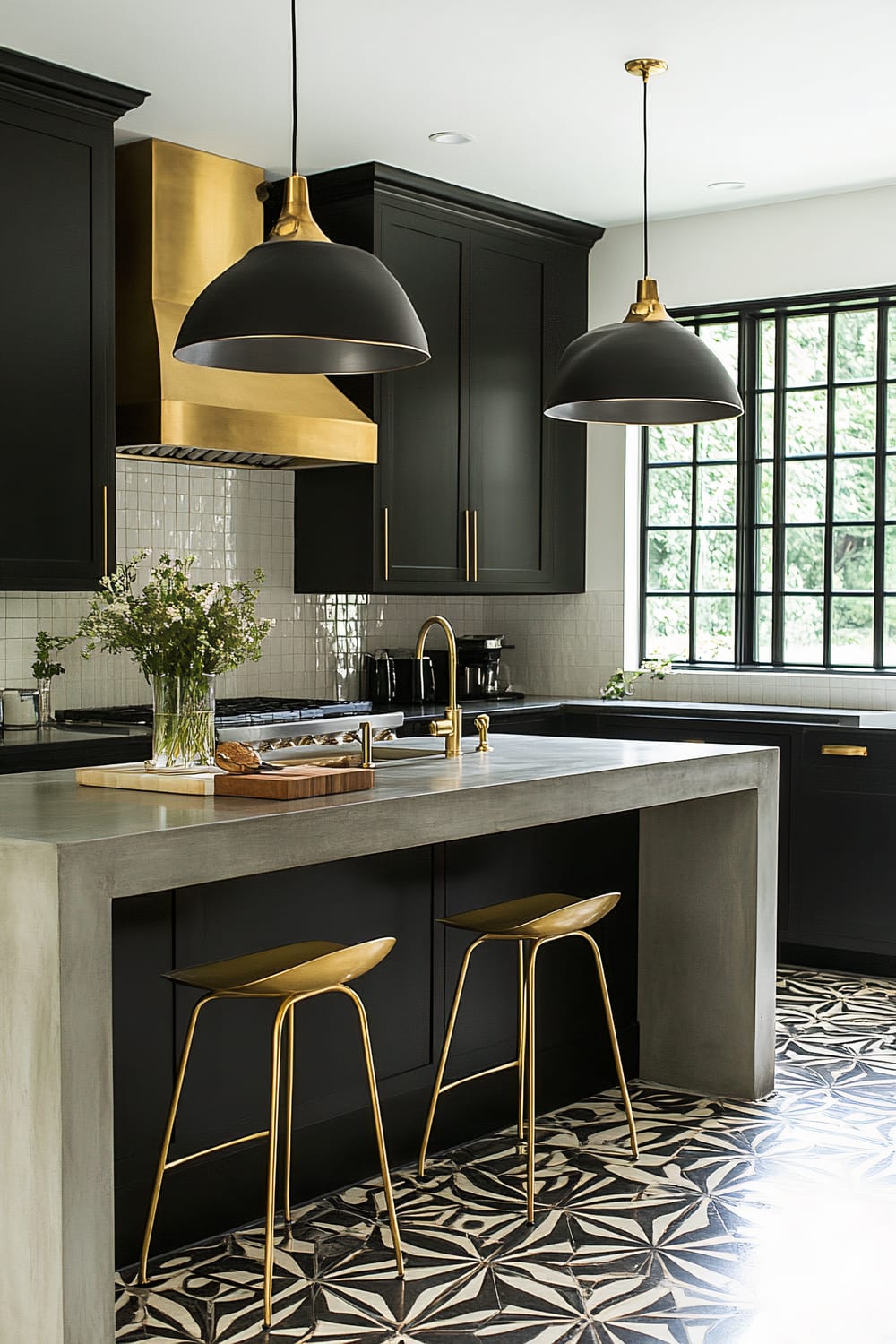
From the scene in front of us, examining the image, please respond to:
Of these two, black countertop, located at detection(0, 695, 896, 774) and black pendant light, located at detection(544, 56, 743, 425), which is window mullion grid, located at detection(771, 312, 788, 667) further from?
black pendant light, located at detection(544, 56, 743, 425)

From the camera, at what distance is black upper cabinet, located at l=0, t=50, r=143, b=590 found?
4695mm

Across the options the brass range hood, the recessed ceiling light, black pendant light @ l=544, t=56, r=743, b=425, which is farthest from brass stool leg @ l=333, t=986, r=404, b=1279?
the recessed ceiling light

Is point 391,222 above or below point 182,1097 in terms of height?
above

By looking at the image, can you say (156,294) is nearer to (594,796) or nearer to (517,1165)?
(594,796)

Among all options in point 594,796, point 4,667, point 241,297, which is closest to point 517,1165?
point 594,796

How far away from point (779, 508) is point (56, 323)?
10.5ft

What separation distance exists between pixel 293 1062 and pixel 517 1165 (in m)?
0.69

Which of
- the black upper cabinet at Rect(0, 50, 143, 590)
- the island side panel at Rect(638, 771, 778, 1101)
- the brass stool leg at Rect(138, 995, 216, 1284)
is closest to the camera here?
the brass stool leg at Rect(138, 995, 216, 1284)

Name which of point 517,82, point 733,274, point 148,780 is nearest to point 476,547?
point 733,274

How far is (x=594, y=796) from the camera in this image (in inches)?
137

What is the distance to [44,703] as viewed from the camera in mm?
5277

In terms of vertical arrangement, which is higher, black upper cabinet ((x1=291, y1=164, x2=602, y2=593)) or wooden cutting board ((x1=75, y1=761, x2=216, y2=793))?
black upper cabinet ((x1=291, y1=164, x2=602, y2=593))

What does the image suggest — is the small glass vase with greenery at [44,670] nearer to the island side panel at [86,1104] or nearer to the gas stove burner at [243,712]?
the gas stove burner at [243,712]

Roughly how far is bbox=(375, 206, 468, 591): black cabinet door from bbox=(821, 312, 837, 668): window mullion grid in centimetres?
155
